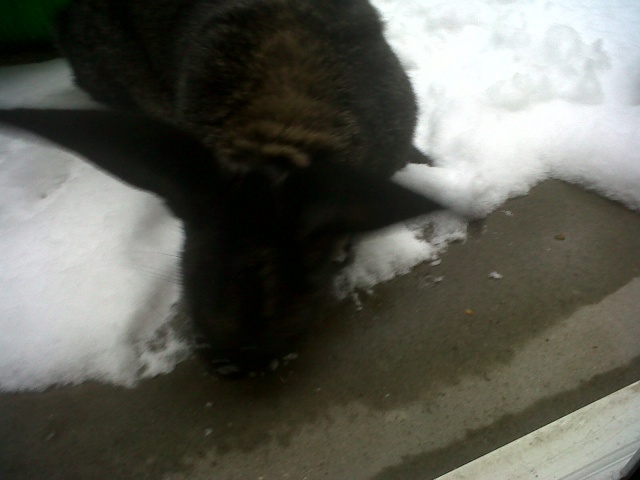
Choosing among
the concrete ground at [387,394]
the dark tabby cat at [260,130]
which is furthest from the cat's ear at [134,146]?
the concrete ground at [387,394]

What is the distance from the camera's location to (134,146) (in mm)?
984

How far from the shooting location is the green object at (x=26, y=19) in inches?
86.9

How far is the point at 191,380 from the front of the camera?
1.33m

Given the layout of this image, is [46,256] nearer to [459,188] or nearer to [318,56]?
[318,56]

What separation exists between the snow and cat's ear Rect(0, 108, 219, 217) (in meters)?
0.11

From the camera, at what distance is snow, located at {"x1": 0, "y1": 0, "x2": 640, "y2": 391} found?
4.63ft

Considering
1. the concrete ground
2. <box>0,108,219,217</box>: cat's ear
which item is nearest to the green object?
<box>0,108,219,217</box>: cat's ear

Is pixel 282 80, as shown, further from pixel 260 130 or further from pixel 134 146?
pixel 134 146

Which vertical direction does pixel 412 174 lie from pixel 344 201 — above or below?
below

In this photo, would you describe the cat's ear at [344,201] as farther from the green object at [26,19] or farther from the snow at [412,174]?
the green object at [26,19]

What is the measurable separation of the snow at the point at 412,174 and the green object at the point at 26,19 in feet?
0.43

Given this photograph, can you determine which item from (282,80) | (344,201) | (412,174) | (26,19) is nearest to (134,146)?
(344,201)

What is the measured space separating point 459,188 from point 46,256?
1305 millimetres

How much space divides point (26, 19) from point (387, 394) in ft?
7.13
